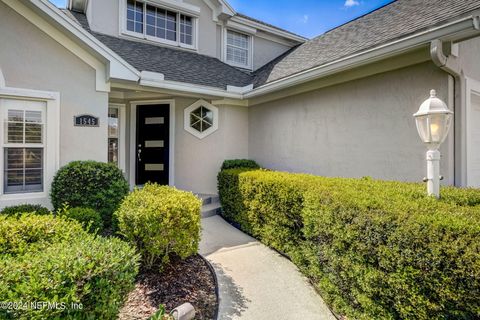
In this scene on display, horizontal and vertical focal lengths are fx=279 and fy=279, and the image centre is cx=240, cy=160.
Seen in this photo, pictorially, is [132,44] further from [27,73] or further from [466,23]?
[466,23]

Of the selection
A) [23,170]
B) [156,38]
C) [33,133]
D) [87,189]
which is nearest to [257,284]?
[87,189]

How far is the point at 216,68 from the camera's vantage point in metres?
9.69

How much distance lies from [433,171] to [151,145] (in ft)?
26.0

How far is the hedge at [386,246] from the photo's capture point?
2.29m

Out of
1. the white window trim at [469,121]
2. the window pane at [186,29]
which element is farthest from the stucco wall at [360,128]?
the window pane at [186,29]

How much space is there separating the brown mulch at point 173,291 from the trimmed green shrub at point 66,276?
3.22ft

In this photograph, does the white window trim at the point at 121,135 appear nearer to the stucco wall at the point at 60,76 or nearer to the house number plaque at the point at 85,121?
the stucco wall at the point at 60,76

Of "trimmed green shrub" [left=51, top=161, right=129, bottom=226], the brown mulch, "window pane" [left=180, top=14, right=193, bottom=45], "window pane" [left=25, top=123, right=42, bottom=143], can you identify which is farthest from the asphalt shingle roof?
the brown mulch

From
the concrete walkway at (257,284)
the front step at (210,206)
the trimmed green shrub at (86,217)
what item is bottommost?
the concrete walkway at (257,284)

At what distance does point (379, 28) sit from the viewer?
6.48m

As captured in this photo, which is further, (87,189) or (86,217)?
(87,189)

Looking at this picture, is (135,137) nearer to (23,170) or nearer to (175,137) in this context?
(175,137)

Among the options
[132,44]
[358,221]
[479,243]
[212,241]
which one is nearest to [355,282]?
[358,221]

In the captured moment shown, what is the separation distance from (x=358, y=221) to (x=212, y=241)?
3.46m
